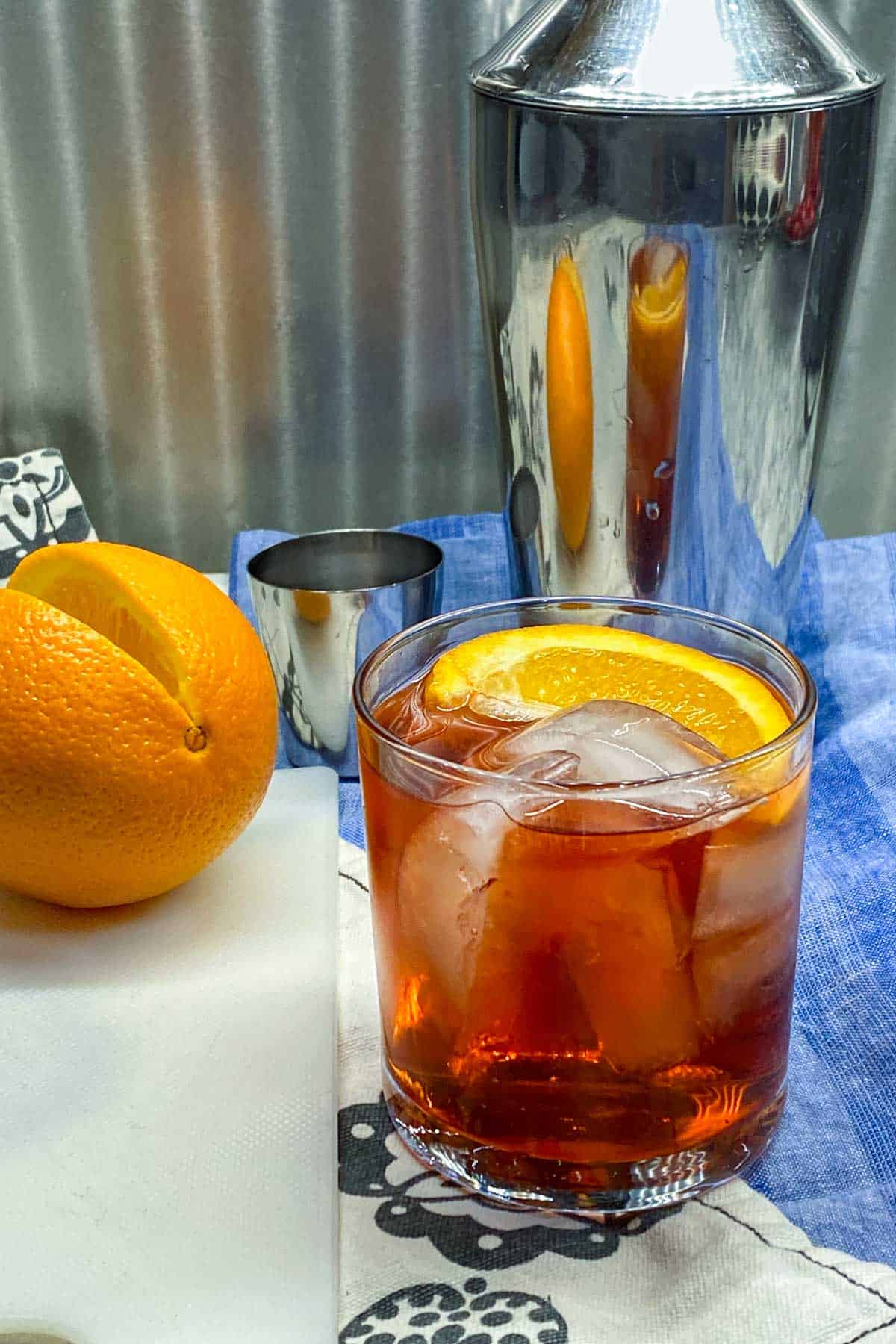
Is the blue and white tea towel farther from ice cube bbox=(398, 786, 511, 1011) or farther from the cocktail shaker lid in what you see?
ice cube bbox=(398, 786, 511, 1011)

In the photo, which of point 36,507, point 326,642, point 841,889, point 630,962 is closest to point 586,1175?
point 630,962

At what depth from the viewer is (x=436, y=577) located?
77cm

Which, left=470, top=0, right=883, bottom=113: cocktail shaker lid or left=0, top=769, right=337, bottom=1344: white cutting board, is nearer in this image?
left=0, top=769, right=337, bottom=1344: white cutting board

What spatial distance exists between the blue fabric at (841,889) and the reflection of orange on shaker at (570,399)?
14 centimetres

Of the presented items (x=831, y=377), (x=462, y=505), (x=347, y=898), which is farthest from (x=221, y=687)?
(x=462, y=505)

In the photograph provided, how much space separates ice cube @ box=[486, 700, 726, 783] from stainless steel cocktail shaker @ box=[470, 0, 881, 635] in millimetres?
311

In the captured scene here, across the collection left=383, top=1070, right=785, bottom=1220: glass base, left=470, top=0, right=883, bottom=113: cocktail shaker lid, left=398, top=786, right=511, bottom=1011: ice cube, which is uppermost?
left=470, top=0, right=883, bottom=113: cocktail shaker lid

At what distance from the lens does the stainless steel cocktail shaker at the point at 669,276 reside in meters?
0.65

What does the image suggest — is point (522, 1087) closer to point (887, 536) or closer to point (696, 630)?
point (696, 630)

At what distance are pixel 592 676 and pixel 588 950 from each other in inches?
4.5

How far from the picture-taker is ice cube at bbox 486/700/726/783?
1.33 ft

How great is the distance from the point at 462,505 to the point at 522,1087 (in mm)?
695

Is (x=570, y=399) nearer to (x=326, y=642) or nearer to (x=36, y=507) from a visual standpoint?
(x=326, y=642)

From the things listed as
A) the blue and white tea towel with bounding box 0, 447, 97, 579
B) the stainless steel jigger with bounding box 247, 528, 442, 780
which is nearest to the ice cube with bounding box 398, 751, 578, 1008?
the stainless steel jigger with bounding box 247, 528, 442, 780
